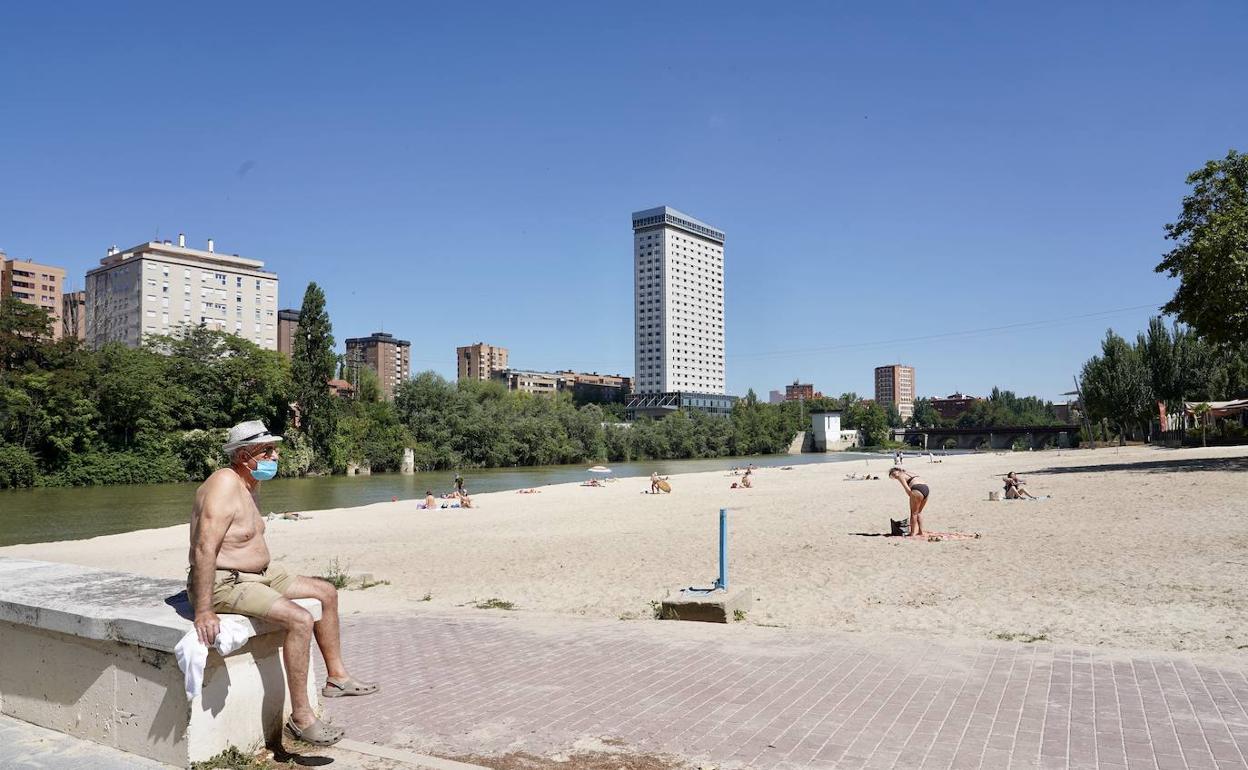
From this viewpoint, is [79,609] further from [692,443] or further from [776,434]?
[776,434]

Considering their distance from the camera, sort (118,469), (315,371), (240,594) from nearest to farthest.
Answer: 1. (240,594)
2. (118,469)
3. (315,371)

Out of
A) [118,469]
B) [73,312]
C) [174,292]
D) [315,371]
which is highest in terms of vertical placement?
[174,292]

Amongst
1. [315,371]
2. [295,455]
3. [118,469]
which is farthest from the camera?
[315,371]

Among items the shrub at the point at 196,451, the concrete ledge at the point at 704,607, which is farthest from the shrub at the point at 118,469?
the concrete ledge at the point at 704,607

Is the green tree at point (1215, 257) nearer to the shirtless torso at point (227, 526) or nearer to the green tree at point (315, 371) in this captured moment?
the shirtless torso at point (227, 526)

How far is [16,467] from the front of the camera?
49625mm

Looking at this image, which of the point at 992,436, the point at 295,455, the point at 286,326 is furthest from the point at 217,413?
the point at 286,326

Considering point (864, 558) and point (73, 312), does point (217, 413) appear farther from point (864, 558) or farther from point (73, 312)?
point (864, 558)

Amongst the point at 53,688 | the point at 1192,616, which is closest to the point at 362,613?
the point at 53,688

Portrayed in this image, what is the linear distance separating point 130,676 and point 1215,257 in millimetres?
29677

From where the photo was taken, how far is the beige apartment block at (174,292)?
9856 cm

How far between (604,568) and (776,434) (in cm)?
12100

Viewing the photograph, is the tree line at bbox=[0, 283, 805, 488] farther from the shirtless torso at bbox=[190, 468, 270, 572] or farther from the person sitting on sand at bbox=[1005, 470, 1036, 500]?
the shirtless torso at bbox=[190, 468, 270, 572]

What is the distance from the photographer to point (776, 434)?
13250 centimetres
